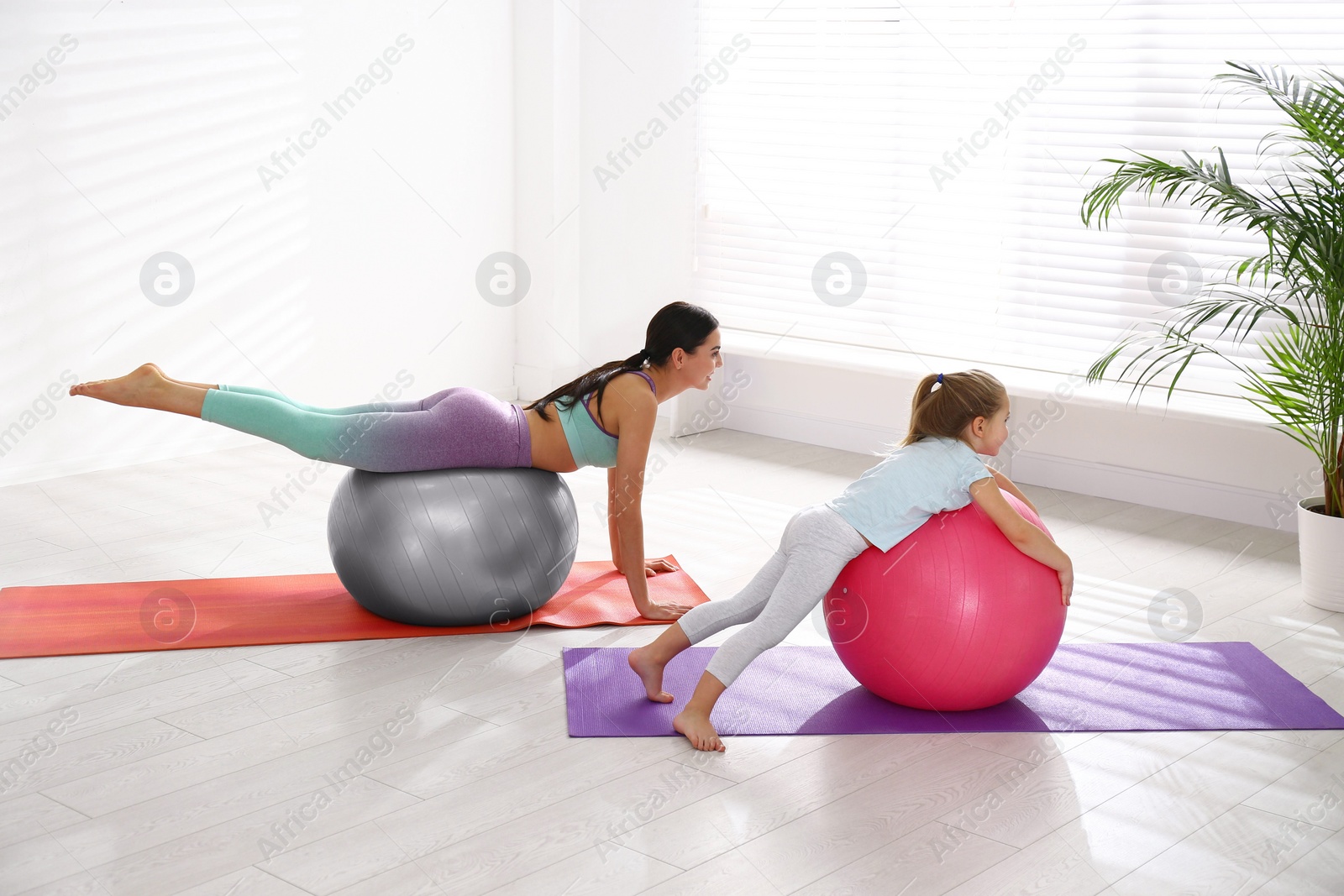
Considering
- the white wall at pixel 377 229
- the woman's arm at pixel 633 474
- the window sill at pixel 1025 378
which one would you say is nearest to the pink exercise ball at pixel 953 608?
the woman's arm at pixel 633 474

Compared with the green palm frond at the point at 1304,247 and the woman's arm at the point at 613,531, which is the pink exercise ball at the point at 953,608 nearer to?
the woman's arm at the point at 613,531

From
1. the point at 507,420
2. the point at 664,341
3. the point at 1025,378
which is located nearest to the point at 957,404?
Result: the point at 664,341

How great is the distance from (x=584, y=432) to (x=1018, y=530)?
1.17m

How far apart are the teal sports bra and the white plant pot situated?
188cm

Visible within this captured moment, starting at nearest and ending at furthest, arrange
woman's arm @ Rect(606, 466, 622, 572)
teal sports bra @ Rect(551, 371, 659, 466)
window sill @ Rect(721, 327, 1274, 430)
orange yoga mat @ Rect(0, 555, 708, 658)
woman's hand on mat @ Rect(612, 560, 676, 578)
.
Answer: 1. orange yoga mat @ Rect(0, 555, 708, 658)
2. teal sports bra @ Rect(551, 371, 659, 466)
3. woman's arm @ Rect(606, 466, 622, 572)
4. woman's hand on mat @ Rect(612, 560, 676, 578)
5. window sill @ Rect(721, 327, 1274, 430)

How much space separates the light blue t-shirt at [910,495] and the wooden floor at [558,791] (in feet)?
1.45

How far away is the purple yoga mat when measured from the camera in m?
2.54

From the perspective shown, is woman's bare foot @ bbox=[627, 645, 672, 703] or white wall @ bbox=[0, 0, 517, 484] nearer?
woman's bare foot @ bbox=[627, 645, 672, 703]

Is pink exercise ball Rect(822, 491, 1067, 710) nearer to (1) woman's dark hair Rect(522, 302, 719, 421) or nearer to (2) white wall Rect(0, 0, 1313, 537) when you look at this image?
(1) woman's dark hair Rect(522, 302, 719, 421)

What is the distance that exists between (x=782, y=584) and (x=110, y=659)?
5.30 ft

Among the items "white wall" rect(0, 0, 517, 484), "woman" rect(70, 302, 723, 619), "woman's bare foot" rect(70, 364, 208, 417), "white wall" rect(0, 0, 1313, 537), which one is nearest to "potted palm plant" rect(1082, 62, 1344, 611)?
"white wall" rect(0, 0, 1313, 537)

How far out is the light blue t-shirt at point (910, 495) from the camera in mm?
2432

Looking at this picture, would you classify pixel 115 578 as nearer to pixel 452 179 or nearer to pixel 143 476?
pixel 143 476

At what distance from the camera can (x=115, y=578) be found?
342cm
